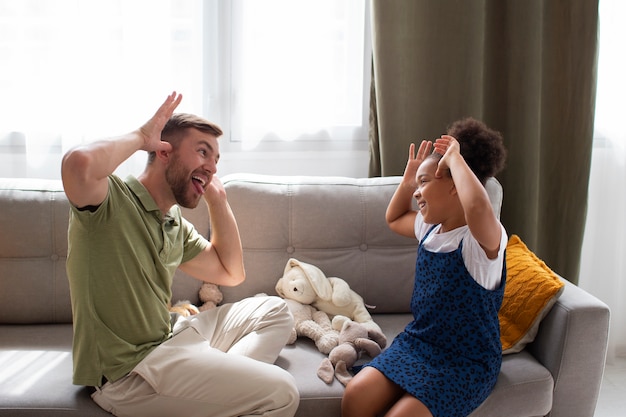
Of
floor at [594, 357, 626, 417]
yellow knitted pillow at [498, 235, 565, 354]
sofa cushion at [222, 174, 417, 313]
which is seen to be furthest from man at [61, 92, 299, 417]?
floor at [594, 357, 626, 417]

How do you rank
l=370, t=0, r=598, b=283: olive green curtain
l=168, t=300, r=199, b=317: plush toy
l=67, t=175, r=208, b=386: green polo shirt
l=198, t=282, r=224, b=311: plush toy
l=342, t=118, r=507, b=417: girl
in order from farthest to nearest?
l=370, t=0, r=598, b=283: olive green curtain → l=198, t=282, r=224, b=311: plush toy → l=168, t=300, r=199, b=317: plush toy → l=342, t=118, r=507, b=417: girl → l=67, t=175, r=208, b=386: green polo shirt

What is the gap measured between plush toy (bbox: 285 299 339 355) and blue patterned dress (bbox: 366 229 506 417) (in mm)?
212

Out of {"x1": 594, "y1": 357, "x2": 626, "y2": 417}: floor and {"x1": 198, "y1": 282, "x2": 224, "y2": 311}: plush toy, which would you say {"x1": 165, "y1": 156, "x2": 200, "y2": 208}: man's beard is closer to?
{"x1": 198, "y1": 282, "x2": 224, "y2": 311}: plush toy

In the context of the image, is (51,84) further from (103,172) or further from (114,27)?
(103,172)

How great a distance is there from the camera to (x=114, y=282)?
1.85m

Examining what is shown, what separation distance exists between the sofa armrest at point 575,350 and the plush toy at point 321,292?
576mm

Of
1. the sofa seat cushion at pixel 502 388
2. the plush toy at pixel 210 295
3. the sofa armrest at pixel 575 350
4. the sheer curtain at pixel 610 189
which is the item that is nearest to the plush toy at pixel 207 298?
the plush toy at pixel 210 295

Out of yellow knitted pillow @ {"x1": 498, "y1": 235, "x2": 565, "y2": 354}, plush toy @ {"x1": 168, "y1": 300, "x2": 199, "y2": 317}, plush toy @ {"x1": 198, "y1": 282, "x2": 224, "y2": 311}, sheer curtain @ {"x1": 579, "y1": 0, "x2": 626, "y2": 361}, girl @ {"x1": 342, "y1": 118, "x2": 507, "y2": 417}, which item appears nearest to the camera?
girl @ {"x1": 342, "y1": 118, "x2": 507, "y2": 417}

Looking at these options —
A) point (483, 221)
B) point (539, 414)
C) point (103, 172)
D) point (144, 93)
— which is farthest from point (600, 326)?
point (144, 93)

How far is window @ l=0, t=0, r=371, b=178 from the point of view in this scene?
9.19 ft

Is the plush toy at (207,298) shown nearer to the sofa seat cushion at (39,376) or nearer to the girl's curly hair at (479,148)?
the sofa seat cushion at (39,376)

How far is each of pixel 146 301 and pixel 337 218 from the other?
89 centimetres

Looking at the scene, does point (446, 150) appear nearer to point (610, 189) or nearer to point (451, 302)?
point (451, 302)

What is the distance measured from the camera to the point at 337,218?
2584mm
